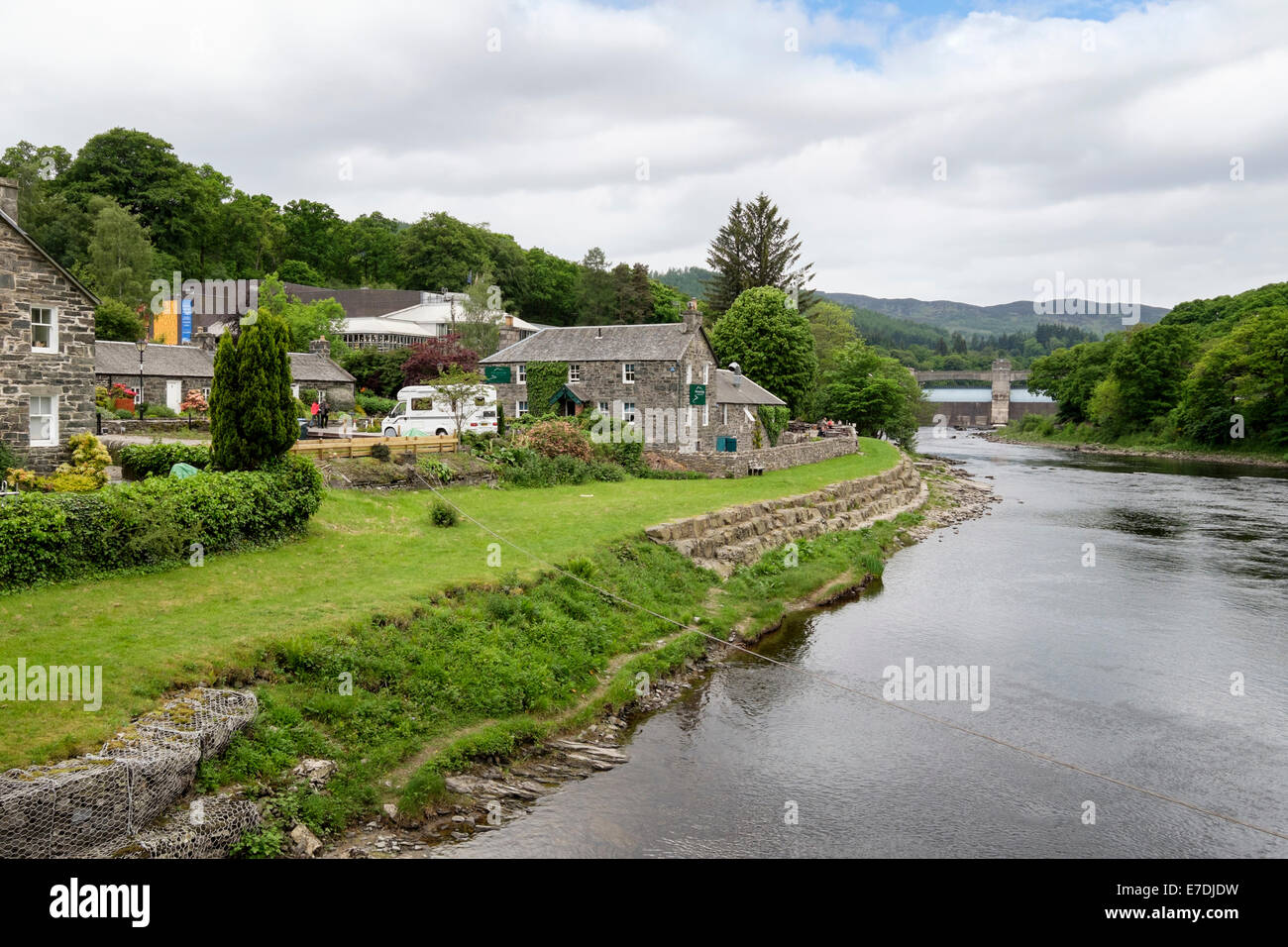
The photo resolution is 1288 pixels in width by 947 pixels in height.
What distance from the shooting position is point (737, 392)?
54.1 metres

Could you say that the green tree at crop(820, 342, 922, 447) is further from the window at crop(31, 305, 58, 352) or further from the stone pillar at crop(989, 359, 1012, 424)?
the stone pillar at crop(989, 359, 1012, 424)

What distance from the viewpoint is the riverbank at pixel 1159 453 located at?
78.3 meters

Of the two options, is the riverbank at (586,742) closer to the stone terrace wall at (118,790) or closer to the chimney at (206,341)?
the stone terrace wall at (118,790)

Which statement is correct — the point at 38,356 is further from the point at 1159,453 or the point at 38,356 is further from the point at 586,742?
the point at 1159,453

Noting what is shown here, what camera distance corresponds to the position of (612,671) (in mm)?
21234

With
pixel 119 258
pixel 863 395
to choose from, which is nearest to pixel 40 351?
pixel 119 258

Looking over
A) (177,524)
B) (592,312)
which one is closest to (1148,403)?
(592,312)

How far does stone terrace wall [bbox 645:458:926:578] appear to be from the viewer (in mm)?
29797

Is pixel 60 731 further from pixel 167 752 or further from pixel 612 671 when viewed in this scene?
pixel 612 671

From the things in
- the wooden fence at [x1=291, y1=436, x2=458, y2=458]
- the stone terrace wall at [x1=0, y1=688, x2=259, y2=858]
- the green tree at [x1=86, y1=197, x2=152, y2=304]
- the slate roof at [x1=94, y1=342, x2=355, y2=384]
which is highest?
the green tree at [x1=86, y1=197, x2=152, y2=304]

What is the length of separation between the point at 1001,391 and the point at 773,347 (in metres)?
108

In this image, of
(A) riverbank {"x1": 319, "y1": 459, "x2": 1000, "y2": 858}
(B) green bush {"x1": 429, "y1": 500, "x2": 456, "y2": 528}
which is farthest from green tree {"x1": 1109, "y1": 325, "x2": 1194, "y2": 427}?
(B) green bush {"x1": 429, "y1": 500, "x2": 456, "y2": 528}

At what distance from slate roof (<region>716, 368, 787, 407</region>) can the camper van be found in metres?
13.2

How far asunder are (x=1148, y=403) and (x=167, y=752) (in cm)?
10336
